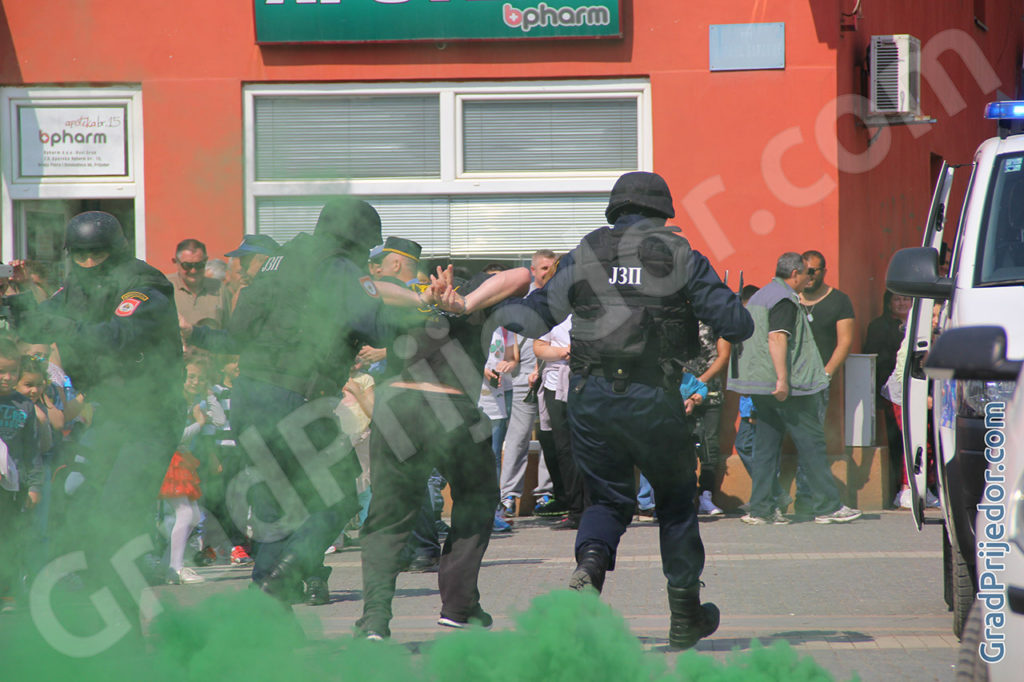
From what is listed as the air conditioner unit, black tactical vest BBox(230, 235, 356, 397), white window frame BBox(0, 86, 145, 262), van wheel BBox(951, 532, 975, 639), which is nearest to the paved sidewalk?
van wheel BBox(951, 532, 975, 639)

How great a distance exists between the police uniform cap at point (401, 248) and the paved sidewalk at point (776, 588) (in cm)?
143

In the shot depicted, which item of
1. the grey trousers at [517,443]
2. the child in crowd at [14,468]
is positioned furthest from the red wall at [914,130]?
the child in crowd at [14,468]

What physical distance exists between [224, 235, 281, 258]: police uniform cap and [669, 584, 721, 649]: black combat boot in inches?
102

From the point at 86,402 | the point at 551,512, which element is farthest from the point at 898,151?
the point at 86,402

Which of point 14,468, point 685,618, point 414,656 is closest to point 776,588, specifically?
point 685,618

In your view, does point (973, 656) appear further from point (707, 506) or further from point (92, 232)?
point (707, 506)

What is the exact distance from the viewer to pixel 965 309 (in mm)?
4492

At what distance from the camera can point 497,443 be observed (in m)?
9.73

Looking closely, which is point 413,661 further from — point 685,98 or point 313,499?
point 685,98

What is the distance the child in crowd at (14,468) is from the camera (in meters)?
3.83

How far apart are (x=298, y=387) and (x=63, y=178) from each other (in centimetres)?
162

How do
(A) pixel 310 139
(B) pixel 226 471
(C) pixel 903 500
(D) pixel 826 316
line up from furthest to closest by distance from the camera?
(C) pixel 903 500, (D) pixel 826 316, (B) pixel 226 471, (A) pixel 310 139

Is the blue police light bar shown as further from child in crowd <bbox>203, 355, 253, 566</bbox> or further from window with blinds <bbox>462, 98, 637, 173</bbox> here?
window with blinds <bbox>462, 98, 637, 173</bbox>

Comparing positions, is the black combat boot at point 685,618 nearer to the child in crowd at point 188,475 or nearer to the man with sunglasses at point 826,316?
the child in crowd at point 188,475
